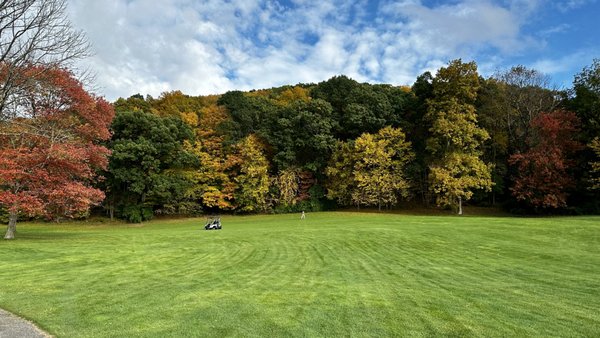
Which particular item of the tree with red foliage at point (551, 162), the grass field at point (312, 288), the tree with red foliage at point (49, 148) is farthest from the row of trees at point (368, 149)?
the grass field at point (312, 288)

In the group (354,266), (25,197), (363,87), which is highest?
(363,87)

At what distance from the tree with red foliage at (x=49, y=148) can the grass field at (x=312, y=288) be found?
308 cm

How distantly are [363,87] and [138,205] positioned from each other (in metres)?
29.6

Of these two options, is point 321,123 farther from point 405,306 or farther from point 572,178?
point 405,306

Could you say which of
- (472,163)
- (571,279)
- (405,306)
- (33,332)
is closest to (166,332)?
(33,332)

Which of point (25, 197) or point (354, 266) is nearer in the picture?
point (354, 266)

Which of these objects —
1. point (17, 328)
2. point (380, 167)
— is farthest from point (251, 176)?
point (17, 328)

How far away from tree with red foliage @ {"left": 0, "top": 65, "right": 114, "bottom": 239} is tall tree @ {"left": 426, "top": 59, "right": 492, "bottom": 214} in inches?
1180

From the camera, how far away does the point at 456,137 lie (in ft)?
128

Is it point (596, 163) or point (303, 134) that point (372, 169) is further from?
point (596, 163)

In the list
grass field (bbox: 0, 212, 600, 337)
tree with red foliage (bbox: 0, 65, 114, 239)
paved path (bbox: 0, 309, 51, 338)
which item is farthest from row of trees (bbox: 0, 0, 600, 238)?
paved path (bbox: 0, 309, 51, 338)

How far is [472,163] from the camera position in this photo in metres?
38.6

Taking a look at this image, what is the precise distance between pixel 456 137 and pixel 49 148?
33.7 m

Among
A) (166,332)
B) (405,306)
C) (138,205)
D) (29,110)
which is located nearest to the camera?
(166,332)
